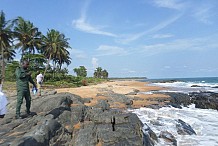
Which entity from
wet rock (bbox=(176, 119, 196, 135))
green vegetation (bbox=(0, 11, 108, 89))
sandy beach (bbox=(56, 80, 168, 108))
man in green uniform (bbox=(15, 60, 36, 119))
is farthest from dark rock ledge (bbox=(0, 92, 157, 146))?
green vegetation (bbox=(0, 11, 108, 89))

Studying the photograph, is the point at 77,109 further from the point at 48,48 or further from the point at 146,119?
the point at 48,48

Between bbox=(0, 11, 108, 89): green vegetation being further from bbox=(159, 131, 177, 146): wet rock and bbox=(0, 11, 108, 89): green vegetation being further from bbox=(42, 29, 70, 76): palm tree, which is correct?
bbox=(159, 131, 177, 146): wet rock

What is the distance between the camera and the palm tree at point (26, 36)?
4162cm

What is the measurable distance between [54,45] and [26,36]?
18.2 ft

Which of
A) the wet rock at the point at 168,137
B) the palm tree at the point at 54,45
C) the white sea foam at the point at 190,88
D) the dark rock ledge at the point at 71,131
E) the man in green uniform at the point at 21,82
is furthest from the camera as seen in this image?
the palm tree at the point at 54,45

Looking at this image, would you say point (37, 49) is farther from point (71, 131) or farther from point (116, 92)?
point (71, 131)

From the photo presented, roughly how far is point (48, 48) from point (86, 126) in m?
39.4

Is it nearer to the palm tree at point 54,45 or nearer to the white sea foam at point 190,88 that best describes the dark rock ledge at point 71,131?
the white sea foam at point 190,88

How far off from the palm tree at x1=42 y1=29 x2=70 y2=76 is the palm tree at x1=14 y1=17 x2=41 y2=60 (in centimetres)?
177

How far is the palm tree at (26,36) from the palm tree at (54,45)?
177 cm

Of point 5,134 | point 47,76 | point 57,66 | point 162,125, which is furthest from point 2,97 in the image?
point 57,66

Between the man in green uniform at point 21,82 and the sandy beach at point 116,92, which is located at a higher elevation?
the man in green uniform at point 21,82

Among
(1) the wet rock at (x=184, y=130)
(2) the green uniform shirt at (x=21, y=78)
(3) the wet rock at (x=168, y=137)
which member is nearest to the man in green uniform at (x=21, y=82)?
(2) the green uniform shirt at (x=21, y=78)

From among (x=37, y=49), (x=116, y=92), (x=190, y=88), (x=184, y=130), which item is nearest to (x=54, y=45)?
(x=37, y=49)
